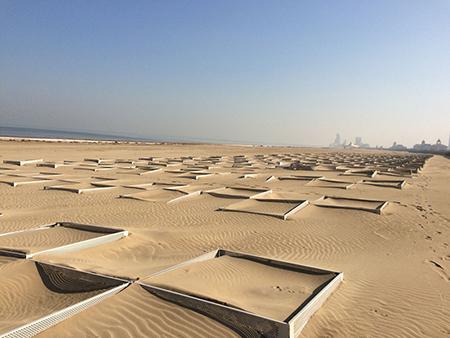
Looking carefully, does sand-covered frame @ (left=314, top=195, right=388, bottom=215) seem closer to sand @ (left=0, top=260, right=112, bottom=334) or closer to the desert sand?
the desert sand

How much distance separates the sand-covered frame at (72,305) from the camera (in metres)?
2.99

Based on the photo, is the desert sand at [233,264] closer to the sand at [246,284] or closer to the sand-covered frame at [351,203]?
the sand at [246,284]

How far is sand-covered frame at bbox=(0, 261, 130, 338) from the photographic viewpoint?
2988 millimetres

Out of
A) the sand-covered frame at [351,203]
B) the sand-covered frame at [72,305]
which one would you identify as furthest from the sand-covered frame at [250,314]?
the sand-covered frame at [351,203]

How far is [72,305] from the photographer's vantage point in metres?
3.40

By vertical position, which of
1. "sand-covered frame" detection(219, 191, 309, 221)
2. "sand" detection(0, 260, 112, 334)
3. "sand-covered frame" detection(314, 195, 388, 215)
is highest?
"sand-covered frame" detection(314, 195, 388, 215)

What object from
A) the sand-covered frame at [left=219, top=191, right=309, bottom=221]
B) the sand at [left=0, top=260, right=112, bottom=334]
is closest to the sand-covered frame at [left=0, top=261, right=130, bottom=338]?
the sand at [left=0, top=260, right=112, bottom=334]

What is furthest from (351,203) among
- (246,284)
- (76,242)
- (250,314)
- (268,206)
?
(250,314)

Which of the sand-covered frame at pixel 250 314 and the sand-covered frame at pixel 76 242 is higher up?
the sand-covered frame at pixel 250 314

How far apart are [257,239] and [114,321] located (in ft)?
11.5

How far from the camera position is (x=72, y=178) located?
13133 mm

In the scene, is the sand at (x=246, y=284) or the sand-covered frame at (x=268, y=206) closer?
the sand at (x=246, y=284)

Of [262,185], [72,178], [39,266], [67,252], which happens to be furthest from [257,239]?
[72,178]

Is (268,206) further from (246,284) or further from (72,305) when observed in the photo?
(72,305)
